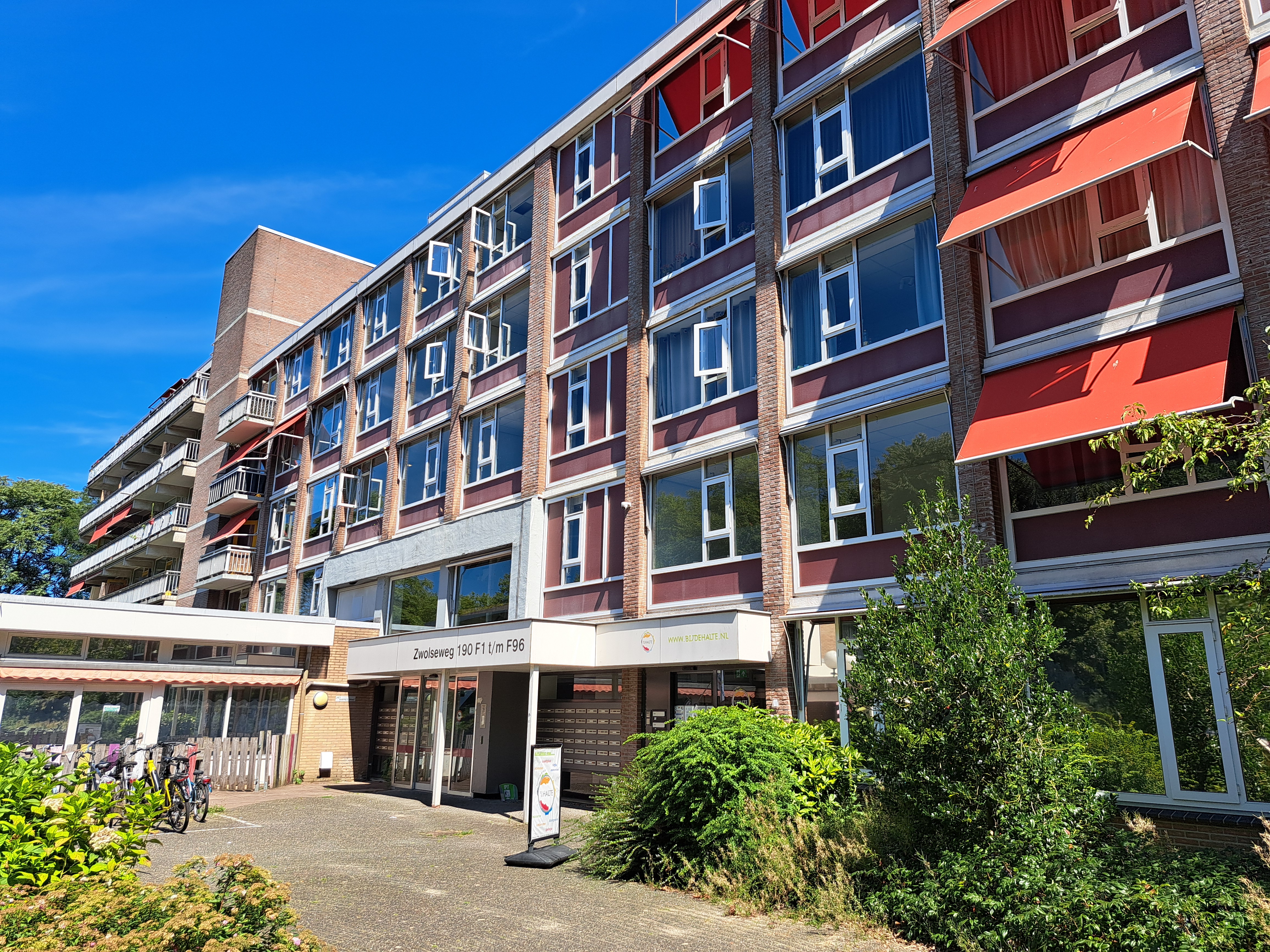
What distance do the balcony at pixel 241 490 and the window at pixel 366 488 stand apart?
24.7 ft

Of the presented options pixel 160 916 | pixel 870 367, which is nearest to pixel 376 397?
pixel 870 367

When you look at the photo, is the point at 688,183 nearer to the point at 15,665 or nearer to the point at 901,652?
the point at 901,652

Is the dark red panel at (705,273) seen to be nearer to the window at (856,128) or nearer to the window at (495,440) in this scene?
the window at (856,128)

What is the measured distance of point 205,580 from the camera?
36.6 metres

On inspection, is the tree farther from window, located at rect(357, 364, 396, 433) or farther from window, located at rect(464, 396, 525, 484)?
window, located at rect(464, 396, 525, 484)

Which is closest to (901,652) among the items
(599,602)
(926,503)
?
(926,503)

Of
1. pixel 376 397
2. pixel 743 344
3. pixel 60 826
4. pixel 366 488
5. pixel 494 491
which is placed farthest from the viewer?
pixel 376 397

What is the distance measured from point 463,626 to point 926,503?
12027 millimetres

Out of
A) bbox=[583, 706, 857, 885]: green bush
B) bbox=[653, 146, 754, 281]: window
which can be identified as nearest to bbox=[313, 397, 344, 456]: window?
bbox=[653, 146, 754, 281]: window

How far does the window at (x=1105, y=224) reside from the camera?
11.6 m

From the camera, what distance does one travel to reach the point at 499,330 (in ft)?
81.5

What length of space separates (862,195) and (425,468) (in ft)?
51.4

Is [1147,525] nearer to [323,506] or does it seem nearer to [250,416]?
[323,506]

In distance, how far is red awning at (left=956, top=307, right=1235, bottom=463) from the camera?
1049 cm
